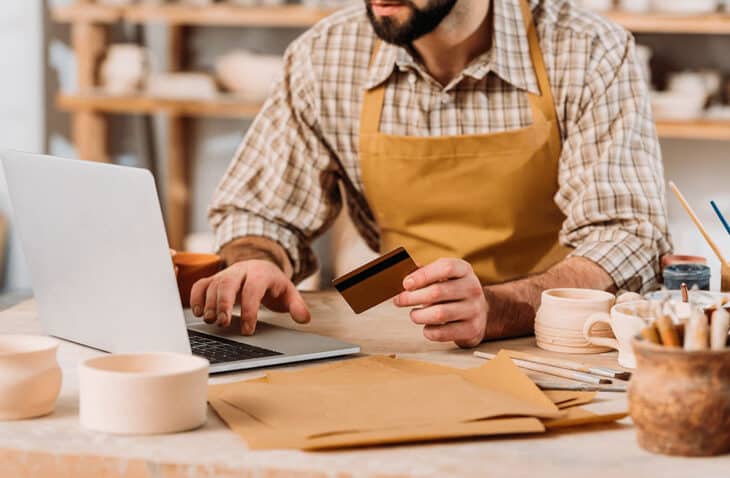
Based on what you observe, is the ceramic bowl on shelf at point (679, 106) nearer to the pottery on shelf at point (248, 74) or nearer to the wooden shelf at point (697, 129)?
the wooden shelf at point (697, 129)

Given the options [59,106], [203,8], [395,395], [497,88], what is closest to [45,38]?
[59,106]

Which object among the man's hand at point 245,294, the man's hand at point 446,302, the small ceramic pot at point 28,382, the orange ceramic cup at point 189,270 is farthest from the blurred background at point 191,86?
the small ceramic pot at point 28,382

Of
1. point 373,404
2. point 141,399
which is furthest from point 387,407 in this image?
point 141,399

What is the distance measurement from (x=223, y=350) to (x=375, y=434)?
40cm

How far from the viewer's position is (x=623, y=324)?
4.49 feet

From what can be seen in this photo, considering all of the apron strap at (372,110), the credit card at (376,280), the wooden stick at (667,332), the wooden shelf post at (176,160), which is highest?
the apron strap at (372,110)

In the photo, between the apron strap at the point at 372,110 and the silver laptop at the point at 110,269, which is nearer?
the silver laptop at the point at 110,269

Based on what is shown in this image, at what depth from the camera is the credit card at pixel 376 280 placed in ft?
4.64

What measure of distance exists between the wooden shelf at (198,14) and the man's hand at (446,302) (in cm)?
231

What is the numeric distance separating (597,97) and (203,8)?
82.4 inches

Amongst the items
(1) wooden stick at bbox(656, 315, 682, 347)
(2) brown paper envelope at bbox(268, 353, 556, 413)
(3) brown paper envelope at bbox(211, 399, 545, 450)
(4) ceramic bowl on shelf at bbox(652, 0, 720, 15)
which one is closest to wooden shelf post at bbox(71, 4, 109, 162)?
(4) ceramic bowl on shelf at bbox(652, 0, 720, 15)

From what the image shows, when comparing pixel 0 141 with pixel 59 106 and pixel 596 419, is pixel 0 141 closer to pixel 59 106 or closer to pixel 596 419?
pixel 59 106

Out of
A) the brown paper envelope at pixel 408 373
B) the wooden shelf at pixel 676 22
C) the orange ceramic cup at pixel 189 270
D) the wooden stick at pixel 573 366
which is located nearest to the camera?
the brown paper envelope at pixel 408 373

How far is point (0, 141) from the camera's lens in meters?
4.28
